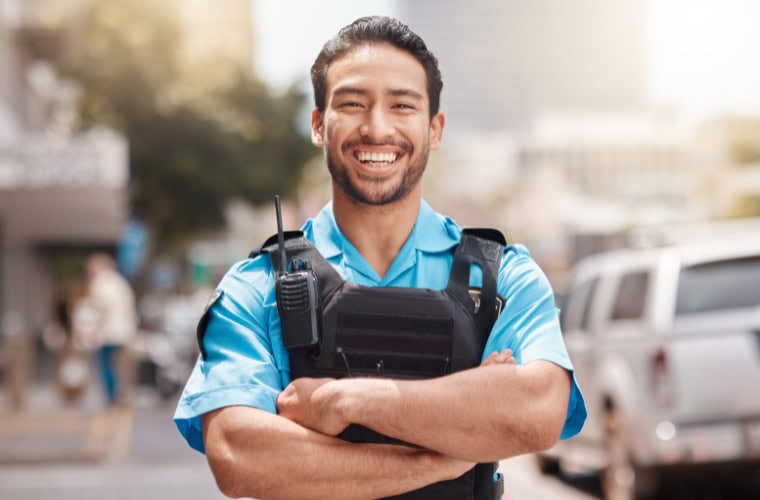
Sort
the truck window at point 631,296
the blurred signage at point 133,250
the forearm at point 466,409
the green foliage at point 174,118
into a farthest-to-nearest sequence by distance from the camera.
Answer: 1. the green foliage at point 174,118
2. the blurred signage at point 133,250
3. the truck window at point 631,296
4. the forearm at point 466,409

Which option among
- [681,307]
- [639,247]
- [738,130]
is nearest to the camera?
[681,307]

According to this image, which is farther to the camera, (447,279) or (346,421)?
(447,279)

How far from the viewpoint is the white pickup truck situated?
803 cm

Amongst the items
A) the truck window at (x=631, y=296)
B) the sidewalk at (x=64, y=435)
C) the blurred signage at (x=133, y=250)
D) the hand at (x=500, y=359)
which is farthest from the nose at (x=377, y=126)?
the blurred signage at (x=133, y=250)

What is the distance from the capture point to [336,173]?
9.02ft

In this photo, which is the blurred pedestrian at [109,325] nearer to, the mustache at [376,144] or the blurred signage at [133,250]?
the blurred signage at [133,250]

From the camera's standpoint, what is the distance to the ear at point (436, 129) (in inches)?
113

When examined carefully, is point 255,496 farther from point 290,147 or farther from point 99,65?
point 290,147

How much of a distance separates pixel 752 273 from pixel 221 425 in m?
6.52

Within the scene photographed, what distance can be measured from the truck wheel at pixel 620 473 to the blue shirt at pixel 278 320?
230 inches

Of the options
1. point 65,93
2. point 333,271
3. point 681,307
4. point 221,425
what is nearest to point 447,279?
point 333,271

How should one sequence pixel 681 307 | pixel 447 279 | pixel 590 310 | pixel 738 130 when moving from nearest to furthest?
1. pixel 447 279
2. pixel 681 307
3. pixel 590 310
4. pixel 738 130

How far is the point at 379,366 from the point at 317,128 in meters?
0.58

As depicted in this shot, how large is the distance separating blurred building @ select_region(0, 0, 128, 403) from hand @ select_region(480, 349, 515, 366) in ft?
47.0
